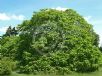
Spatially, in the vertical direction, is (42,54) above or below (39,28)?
below

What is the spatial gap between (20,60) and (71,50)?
17.7 feet

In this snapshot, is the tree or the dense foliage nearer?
the dense foliage

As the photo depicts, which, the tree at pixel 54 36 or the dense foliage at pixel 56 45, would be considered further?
the tree at pixel 54 36

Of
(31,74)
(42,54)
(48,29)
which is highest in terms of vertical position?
(48,29)

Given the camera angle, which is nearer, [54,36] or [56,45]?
[54,36]

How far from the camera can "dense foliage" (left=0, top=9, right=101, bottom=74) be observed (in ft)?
89.7

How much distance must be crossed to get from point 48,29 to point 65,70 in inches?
164

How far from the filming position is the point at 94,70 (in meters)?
28.3

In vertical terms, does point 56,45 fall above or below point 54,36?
below

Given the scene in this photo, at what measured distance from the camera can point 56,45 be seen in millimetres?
28406

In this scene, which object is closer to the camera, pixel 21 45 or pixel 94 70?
pixel 94 70

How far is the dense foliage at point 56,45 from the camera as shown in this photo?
27.3 m

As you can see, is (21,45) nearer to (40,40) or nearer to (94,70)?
(40,40)

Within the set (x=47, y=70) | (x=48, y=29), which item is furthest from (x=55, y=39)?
(x=47, y=70)
